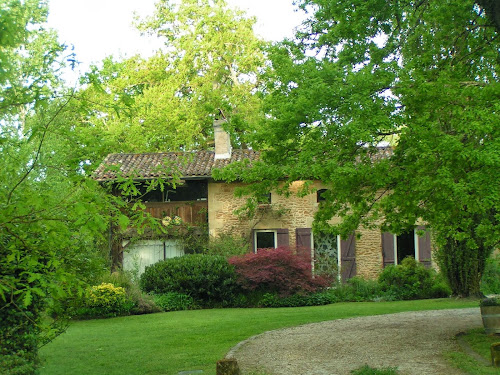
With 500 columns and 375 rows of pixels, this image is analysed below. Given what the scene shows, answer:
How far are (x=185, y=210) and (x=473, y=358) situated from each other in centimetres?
1616

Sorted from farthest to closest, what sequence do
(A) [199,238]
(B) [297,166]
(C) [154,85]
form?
(C) [154,85], (A) [199,238], (B) [297,166]

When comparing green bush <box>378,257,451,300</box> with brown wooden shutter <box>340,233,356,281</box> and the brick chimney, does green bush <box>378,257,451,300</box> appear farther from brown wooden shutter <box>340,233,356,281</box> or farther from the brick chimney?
the brick chimney

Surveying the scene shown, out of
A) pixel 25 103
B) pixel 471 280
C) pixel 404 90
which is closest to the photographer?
pixel 25 103

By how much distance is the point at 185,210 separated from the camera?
2377 cm

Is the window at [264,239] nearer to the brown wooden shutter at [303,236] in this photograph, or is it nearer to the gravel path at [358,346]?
the brown wooden shutter at [303,236]

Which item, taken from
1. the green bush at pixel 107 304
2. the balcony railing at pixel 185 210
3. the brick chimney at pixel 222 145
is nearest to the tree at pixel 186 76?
the brick chimney at pixel 222 145

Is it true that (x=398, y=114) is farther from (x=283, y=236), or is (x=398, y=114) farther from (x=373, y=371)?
(x=283, y=236)

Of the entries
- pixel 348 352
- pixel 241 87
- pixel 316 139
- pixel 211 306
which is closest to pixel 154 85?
pixel 241 87

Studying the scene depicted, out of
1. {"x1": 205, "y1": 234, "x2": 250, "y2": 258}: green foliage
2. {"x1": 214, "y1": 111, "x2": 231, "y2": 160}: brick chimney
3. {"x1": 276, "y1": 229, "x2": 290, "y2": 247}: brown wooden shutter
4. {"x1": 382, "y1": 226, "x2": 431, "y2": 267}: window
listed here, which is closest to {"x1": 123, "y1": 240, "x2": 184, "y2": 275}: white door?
{"x1": 205, "y1": 234, "x2": 250, "y2": 258}: green foliage

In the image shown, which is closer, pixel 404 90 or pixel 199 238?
pixel 404 90

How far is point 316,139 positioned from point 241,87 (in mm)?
22499

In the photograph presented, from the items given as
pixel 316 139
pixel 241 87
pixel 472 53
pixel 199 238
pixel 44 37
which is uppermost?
pixel 44 37

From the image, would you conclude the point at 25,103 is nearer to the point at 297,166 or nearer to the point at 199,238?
the point at 297,166

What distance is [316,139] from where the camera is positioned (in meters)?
11.0
